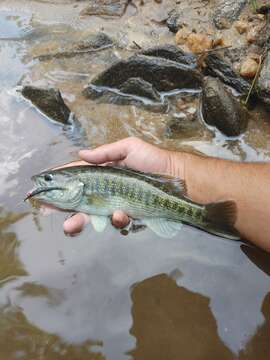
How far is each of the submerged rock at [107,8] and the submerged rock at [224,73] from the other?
2213 millimetres

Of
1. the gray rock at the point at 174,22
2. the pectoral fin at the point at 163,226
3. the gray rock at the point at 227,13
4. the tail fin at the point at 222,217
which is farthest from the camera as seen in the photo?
the gray rock at the point at 174,22

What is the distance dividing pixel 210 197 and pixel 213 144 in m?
1.19

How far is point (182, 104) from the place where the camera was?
19.9ft

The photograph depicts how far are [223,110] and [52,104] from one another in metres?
2.01

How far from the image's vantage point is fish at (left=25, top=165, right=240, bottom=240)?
393cm

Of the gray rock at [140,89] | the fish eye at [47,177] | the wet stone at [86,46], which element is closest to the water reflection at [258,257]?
the fish eye at [47,177]

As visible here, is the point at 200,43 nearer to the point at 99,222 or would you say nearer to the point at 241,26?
the point at 241,26

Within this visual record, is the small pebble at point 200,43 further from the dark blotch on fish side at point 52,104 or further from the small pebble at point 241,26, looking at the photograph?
the dark blotch on fish side at point 52,104

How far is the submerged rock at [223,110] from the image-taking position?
5492mm

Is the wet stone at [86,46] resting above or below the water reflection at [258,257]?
above

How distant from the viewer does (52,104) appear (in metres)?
5.85

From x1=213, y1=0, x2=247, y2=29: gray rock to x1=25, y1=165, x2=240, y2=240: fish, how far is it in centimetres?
345

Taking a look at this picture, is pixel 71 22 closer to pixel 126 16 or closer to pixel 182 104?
pixel 126 16

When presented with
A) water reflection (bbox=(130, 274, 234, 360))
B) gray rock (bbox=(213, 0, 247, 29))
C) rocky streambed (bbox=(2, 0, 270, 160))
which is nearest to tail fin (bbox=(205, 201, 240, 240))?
water reflection (bbox=(130, 274, 234, 360))
